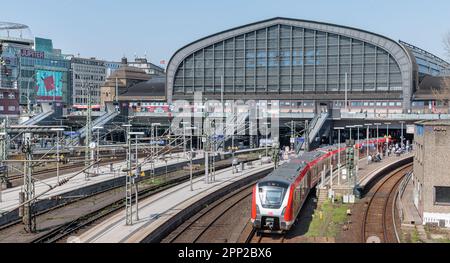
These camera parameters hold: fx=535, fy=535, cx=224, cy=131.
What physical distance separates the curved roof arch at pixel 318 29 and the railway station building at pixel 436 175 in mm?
63438

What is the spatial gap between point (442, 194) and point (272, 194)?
9839 millimetres

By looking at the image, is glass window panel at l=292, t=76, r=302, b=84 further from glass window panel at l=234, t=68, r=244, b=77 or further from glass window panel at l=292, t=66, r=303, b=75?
glass window panel at l=234, t=68, r=244, b=77

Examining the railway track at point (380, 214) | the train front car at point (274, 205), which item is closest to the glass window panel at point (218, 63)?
the railway track at point (380, 214)

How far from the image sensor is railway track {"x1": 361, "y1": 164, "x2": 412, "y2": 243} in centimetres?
2614

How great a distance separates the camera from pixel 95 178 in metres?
46.8

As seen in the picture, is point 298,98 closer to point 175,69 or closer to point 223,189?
point 175,69

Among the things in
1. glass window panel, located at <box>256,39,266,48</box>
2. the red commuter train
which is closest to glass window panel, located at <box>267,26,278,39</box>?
glass window panel, located at <box>256,39,266,48</box>

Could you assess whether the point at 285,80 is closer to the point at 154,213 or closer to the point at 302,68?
the point at 302,68

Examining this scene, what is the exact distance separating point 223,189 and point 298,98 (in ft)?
182

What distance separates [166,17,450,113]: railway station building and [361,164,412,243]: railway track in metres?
40.2

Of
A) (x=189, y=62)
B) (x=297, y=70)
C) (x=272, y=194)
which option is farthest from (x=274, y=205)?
(x=189, y=62)

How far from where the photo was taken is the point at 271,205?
25.9 m
